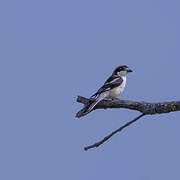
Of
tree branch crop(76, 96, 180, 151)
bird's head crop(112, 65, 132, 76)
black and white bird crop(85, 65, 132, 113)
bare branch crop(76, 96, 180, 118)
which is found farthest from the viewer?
bird's head crop(112, 65, 132, 76)

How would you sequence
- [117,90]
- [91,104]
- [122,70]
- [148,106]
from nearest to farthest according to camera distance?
[148,106]
[91,104]
[117,90]
[122,70]

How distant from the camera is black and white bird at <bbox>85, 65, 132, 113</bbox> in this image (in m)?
11.1

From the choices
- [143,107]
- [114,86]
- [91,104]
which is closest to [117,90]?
[114,86]

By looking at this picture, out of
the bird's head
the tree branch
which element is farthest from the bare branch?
the bird's head

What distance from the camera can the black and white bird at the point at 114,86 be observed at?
11.1 meters

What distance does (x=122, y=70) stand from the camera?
1402 centimetres

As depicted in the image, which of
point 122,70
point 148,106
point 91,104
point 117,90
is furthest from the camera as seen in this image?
point 122,70

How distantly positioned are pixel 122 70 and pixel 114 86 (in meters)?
1.28

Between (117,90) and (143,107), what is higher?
(117,90)

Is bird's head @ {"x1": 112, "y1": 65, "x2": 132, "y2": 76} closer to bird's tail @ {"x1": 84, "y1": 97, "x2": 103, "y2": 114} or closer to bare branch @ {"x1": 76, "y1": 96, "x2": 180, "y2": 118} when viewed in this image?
bird's tail @ {"x1": 84, "y1": 97, "x2": 103, "y2": 114}

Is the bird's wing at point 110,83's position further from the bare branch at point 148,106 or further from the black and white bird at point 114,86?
the bare branch at point 148,106

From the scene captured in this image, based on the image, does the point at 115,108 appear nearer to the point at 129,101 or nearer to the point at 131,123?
the point at 129,101

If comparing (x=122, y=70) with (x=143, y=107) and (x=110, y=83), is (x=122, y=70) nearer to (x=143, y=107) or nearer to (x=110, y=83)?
(x=110, y=83)

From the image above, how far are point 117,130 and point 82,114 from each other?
254cm
